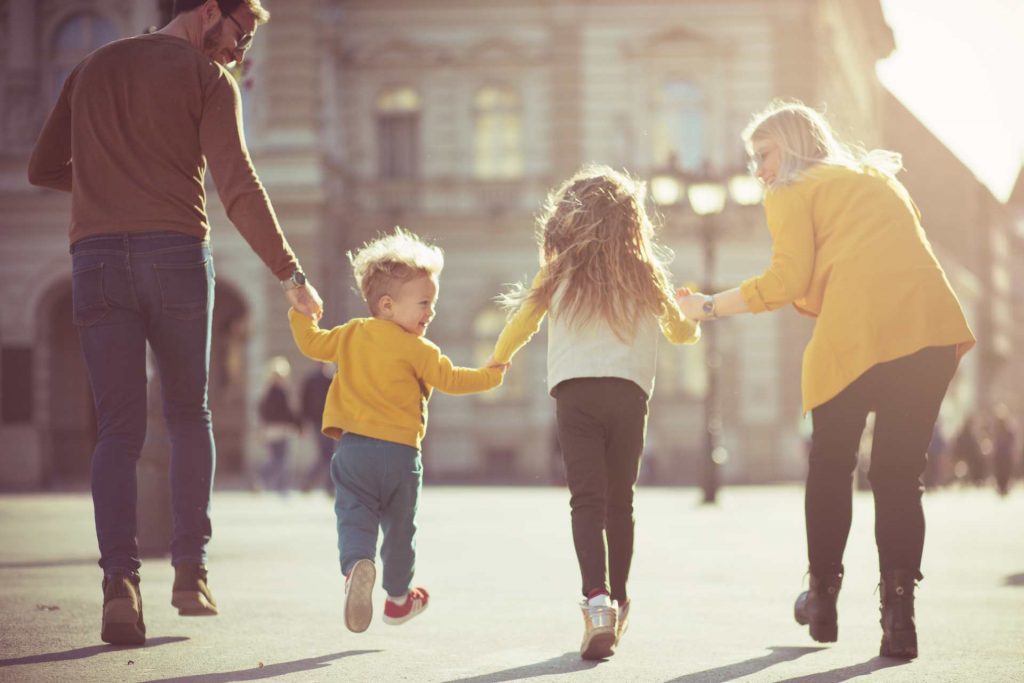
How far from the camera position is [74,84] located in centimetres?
597

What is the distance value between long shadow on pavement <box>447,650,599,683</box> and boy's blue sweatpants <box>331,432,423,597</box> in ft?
2.08

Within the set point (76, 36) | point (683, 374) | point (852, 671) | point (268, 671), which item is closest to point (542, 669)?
point (268, 671)

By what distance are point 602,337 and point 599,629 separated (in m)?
1.06

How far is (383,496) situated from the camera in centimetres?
596

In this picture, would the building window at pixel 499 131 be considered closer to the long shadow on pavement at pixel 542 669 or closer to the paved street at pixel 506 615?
the paved street at pixel 506 615

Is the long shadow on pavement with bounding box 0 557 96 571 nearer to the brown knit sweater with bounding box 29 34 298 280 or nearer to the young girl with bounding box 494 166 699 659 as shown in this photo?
the brown knit sweater with bounding box 29 34 298 280

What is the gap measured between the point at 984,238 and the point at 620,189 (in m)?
81.3

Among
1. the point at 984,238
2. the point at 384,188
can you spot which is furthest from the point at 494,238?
the point at 984,238

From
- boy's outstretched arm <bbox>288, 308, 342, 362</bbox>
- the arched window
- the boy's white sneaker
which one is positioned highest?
the arched window

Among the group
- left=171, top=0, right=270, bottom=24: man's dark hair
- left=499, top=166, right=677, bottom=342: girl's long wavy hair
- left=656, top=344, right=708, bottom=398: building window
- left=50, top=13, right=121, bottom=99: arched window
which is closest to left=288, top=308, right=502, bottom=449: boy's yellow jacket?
left=499, top=166, right=677, bottom=342: girl's long wavy hair

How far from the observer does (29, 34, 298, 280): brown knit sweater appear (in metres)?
5.85

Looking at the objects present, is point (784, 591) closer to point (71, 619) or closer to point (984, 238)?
point (71, 619)

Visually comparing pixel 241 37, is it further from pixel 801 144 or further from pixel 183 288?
pixel 801 144

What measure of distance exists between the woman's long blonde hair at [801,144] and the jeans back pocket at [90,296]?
2463 millimetres
